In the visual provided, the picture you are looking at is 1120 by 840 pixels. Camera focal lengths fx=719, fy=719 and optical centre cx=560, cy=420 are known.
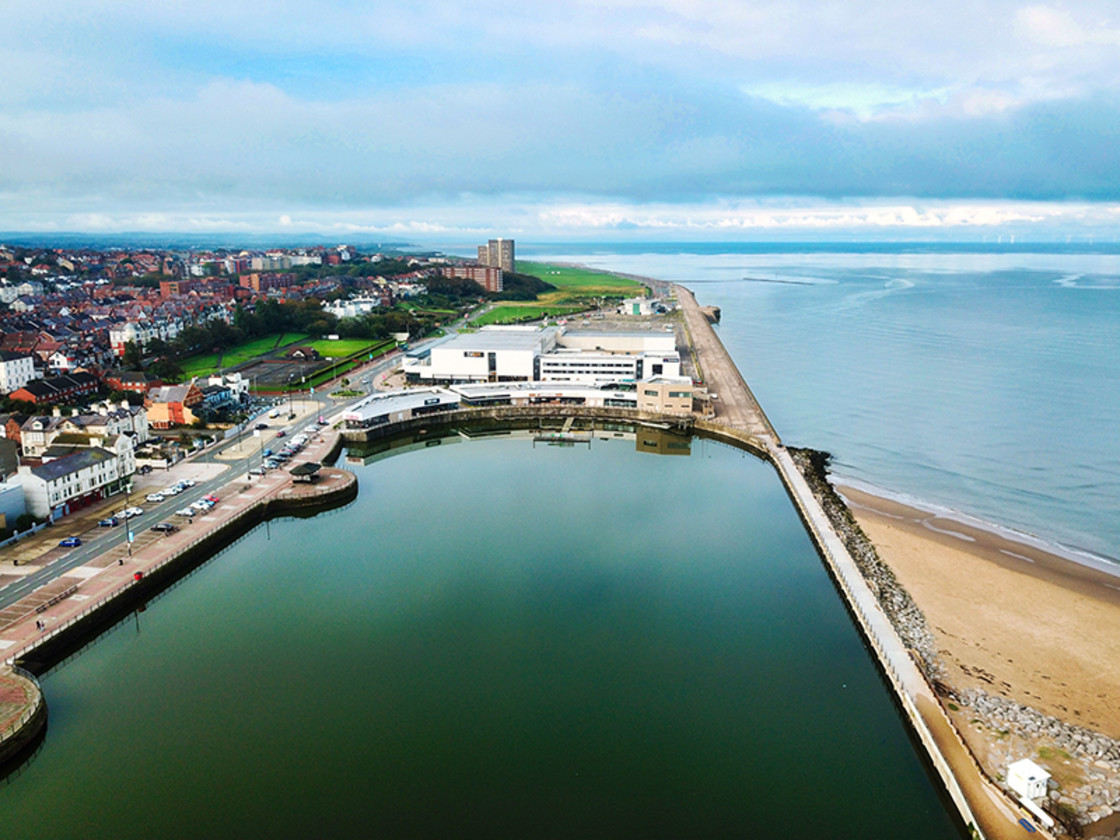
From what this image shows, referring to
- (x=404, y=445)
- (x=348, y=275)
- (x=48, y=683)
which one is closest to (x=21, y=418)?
(x=404, y=445)

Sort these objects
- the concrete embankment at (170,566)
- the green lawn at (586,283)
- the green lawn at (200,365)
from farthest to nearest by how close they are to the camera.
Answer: the green lawn at (586,283), the green lawn at (200,365), the concrete embankment at (170,566)

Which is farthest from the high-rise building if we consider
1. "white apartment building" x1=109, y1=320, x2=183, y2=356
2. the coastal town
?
"white apartment building" x1=109, y1=320, x2=183, y2=356

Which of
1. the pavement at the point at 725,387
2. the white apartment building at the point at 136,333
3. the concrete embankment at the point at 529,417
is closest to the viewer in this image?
the pavement at the point at 725,387

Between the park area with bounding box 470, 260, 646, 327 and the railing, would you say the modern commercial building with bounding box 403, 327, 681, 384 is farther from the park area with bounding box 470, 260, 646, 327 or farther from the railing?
the railing

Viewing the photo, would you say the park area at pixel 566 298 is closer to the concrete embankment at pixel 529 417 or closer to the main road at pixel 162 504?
the concrete embankment at pixel 529 417

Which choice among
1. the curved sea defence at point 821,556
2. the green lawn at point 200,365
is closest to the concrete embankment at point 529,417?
the curved sea defence at point 821,556
